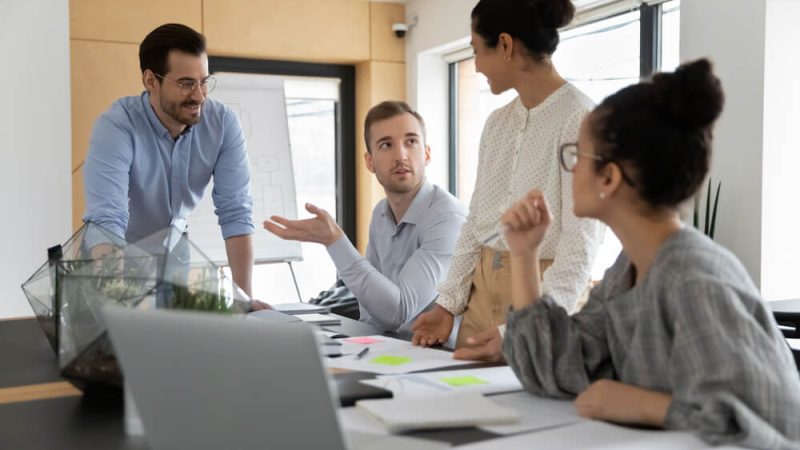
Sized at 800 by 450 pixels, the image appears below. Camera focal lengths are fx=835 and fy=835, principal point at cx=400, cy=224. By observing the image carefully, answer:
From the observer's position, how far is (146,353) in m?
0.95

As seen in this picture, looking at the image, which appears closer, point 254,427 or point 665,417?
point 254,427

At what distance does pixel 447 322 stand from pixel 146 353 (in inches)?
45.7

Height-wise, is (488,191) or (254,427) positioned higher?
(488,191)

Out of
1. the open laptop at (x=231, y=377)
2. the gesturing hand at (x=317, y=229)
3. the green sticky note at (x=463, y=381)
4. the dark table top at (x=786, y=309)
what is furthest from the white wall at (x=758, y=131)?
the open laptop at (x=231, y=377)

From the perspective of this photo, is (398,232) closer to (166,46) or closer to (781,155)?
(166,46)

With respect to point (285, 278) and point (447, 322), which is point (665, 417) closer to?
point (447, 322)

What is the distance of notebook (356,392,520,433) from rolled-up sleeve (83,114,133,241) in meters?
1.62

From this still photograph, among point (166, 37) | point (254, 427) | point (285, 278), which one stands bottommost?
point (285, 278)

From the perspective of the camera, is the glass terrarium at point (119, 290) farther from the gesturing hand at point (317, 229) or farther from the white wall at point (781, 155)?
the white wall at point (781, 155)

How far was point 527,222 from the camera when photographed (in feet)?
4.77

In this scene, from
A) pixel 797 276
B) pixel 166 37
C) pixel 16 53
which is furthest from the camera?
pixel 16 53

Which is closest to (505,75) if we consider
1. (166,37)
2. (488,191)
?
(488,191)

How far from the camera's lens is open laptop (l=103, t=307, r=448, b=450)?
3.06 ft

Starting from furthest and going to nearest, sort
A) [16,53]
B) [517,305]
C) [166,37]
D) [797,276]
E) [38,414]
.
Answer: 1. [16,53]
2. [797,276]
3. [166,37]
4. [517,305]
5. [38,414]
